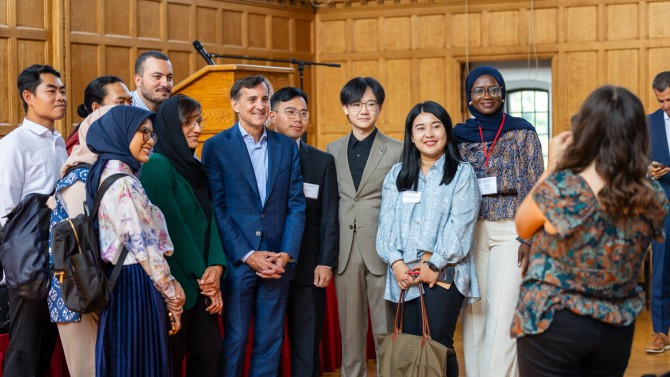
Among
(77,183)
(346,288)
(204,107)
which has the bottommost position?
(346,288)

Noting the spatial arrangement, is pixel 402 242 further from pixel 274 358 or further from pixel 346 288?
pixel 274 358

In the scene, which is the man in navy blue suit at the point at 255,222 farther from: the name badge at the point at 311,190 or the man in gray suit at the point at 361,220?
the man in gray suit at the point at 361,220

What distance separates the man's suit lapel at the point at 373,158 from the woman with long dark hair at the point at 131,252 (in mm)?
1345

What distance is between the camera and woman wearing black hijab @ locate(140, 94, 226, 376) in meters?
3.62

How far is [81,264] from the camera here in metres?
3.12

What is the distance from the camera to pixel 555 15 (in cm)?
998

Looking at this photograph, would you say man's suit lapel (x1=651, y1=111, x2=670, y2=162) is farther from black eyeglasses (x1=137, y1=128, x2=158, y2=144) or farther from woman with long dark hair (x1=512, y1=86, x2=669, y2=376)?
black eyeglasses (x1=137, y1=128, x2=158, y2=144)

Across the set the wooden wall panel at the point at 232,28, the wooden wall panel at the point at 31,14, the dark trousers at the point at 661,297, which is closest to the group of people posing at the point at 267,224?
the dark trousers at the point at 661,297

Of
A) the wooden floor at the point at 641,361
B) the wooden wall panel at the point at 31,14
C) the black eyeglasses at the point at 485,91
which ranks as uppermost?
the wooden wall panel at the point at 31,14

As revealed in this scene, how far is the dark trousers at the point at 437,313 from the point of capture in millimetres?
3934

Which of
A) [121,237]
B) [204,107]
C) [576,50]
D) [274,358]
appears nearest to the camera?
[121,237]

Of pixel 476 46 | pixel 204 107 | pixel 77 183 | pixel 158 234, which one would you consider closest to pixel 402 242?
pixel 158 234

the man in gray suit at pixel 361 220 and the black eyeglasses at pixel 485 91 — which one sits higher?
the black eyeglasses at pixel 485 91

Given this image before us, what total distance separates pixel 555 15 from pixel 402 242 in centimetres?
673
